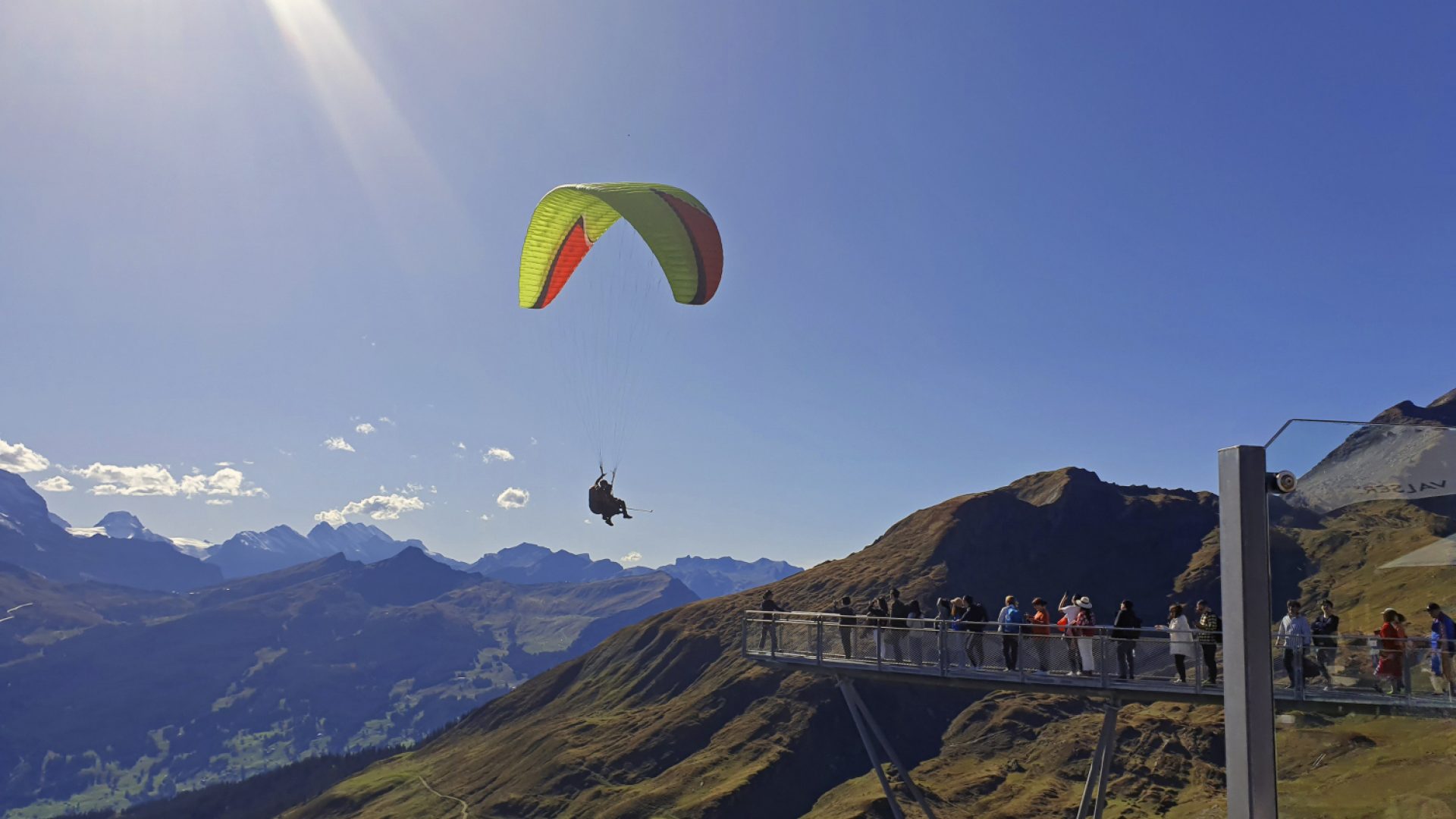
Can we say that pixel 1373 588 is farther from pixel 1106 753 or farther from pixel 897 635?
pixel 1106 753

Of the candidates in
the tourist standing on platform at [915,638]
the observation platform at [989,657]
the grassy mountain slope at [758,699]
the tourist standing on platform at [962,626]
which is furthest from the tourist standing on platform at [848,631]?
the grassy mountain slope at [758,699]

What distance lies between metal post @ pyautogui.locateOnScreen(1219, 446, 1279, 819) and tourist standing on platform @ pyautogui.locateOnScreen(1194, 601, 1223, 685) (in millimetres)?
11782

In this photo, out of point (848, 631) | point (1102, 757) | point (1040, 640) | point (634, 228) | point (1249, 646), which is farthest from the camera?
point (634, 228)

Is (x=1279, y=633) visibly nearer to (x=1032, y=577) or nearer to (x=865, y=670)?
(x=865, y=670)

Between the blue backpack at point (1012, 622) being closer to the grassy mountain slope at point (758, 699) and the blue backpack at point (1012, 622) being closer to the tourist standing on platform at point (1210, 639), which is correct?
the tourist standing on platform at point (1210, 639)

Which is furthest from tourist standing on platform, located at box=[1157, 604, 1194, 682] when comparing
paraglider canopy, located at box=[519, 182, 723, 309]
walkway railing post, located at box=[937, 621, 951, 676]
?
paraglider canopy, located at box=[519, 182, 723, 309]

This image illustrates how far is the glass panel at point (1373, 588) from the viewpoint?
19.8 feet

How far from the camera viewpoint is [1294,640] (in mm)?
8688

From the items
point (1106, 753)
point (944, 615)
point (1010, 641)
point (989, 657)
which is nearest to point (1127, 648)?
point (1010, 641)

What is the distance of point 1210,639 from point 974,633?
197 inches

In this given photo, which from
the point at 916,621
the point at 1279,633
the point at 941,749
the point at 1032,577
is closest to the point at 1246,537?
the point at 1279,633

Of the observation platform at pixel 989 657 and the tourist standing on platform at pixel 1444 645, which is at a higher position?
the tourist standing on platform at pixel 1444 645

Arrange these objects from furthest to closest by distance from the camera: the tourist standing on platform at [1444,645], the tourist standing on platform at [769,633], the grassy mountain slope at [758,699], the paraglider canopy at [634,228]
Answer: the grassy mountain slope at [758,699], the paraglider canopy at [634,228], the tourist standing on platform at [769,633], the tourist standing on platform at [1444,645]

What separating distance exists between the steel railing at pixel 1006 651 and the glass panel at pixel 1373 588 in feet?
14.5
